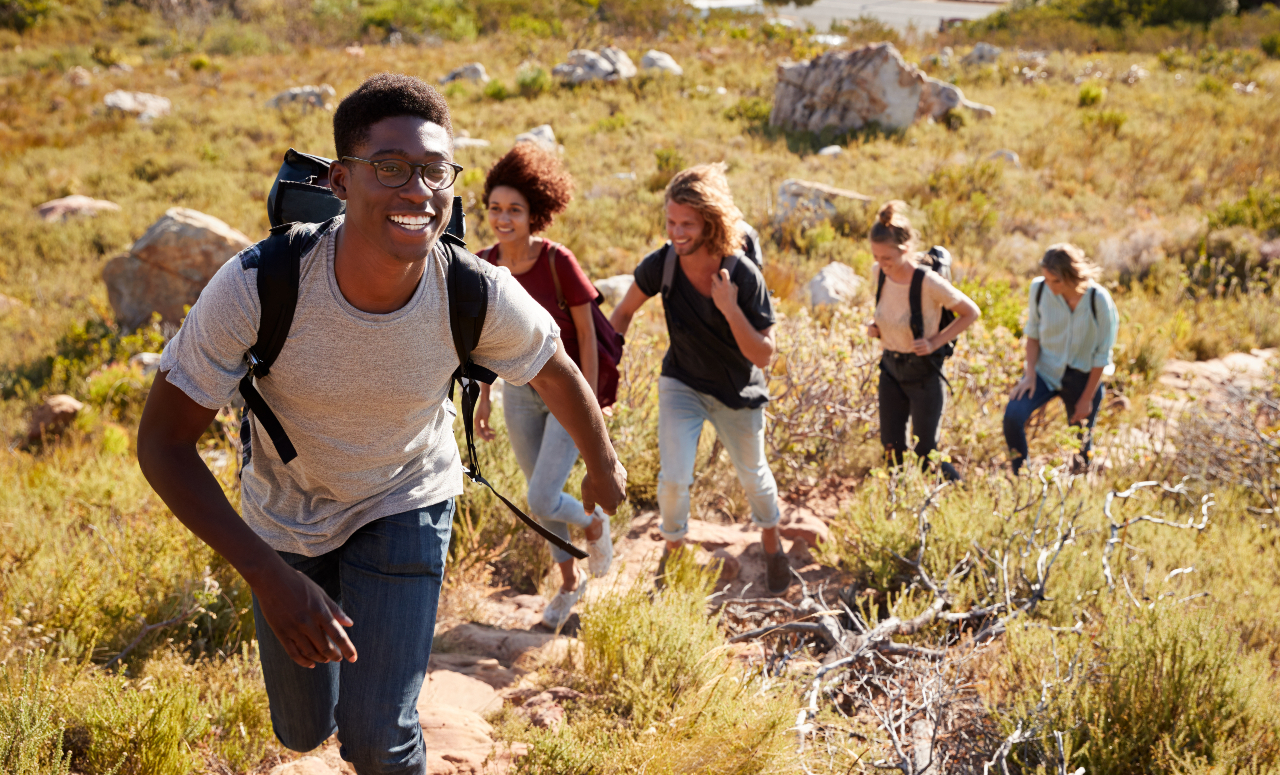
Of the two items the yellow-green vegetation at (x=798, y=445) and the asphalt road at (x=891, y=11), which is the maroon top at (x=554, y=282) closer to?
the yellow-green vegetation at (x=798, y=445)

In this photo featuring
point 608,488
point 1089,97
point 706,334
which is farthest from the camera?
point 1089,97

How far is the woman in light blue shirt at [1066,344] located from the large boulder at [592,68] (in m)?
15.8

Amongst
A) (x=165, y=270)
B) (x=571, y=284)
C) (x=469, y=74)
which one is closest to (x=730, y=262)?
(x=571, y=284)

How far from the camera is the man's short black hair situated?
1725 mm

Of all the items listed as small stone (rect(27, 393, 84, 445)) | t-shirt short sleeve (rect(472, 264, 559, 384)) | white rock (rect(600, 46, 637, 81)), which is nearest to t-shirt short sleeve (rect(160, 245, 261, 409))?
t-shirt short sleeve (rect(472, 264, 559, 384))

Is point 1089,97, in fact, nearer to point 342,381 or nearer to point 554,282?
point 554,282

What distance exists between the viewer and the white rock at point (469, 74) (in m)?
19.7

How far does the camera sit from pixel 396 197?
1.70 m

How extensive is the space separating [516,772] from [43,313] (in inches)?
409

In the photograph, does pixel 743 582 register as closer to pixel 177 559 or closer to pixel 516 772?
pixel 516 772

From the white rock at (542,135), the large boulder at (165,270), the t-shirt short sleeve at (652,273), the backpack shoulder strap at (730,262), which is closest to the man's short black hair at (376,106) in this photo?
the backpack shoulder strap at (730,262)

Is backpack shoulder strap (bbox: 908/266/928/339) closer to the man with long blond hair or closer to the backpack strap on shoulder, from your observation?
the backpack strap on shoulder

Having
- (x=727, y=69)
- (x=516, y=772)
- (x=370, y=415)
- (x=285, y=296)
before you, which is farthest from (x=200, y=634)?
(x=727, y=69)

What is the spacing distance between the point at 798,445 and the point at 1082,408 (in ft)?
5.83
